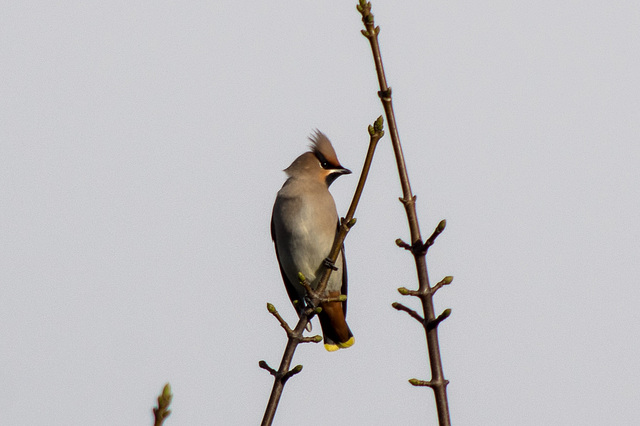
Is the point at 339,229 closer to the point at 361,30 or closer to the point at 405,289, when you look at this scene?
the point at 405,289

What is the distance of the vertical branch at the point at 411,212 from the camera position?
8.96ft

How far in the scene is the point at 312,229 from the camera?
19.9ft

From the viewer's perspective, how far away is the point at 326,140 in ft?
21.7

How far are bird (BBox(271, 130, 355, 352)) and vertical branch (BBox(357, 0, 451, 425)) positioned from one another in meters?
2.93

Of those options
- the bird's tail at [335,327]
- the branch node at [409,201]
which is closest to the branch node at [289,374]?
the branch node at [409,201]

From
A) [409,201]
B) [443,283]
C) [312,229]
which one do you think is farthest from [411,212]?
[312,229]

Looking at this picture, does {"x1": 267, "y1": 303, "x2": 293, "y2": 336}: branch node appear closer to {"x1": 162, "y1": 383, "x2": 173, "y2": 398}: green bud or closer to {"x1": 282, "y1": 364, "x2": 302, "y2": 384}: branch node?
{"x1": 282, "y1": 364, "x2": 302, "y2": 384}: branch node

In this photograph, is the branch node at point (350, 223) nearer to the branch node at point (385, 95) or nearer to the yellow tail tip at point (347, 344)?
the branch node at point (385, 95)

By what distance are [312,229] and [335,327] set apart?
1.03 m

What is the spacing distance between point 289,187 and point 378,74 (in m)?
3.66

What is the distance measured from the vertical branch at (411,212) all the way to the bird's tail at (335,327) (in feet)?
12.3

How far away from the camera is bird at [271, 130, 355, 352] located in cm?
606

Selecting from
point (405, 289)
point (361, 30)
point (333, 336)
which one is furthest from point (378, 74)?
point (333, 336)

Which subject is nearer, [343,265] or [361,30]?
[361,30]
